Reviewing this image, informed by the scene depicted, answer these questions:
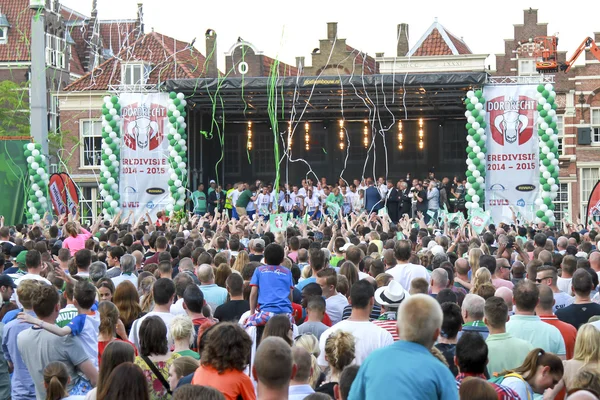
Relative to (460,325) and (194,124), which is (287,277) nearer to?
(460,325)

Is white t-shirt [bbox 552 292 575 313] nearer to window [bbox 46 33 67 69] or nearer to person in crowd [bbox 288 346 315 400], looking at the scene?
person in crowd [bbox 288 346 315 400]

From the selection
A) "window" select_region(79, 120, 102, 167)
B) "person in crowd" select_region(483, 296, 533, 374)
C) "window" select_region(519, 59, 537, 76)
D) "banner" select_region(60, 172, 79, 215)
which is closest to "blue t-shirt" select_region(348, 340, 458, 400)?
"person in crowd" select_region(483, 296, 533, 374)

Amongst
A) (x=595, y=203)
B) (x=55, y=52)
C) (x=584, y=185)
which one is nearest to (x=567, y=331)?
(x=595, y=203)

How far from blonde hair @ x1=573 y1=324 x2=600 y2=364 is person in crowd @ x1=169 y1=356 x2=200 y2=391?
2149 millimetres

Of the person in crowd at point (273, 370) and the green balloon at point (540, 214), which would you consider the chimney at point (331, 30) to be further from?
the person in crowd at point (273, 370)

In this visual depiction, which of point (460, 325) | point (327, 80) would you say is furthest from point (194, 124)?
point (460, 325)

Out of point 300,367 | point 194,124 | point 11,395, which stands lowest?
point 11,395

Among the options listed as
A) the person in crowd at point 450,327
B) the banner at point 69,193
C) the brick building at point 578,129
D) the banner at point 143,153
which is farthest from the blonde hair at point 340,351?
the brick building at point 578,129

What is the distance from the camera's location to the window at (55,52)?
45000 millimetres

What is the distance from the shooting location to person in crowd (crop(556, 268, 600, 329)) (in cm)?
698

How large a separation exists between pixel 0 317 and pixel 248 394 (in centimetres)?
278

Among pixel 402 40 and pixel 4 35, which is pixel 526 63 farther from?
pixel 4 35

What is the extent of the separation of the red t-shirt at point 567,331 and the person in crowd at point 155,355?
261 centimetres

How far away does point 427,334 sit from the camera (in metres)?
3.98
